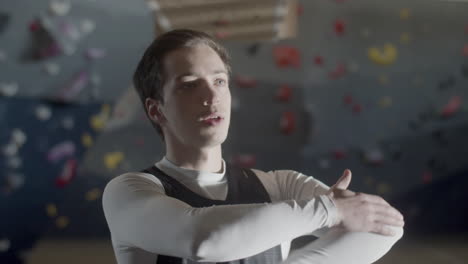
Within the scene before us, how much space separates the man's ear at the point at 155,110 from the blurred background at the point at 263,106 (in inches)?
78.9

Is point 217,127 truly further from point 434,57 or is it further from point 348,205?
point 434,57

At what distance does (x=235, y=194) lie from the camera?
0.98 metres

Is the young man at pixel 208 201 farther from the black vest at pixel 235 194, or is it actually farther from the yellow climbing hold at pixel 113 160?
the yellow climbing hold at pixel 113 160

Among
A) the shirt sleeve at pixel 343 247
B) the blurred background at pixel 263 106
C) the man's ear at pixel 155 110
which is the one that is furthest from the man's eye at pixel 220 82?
the blurred background at pixel 263 106

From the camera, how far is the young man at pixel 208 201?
2.51ft

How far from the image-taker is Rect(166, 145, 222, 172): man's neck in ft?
3.21

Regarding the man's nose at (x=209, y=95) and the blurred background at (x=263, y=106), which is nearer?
the man's nose at (x=209, y=95)

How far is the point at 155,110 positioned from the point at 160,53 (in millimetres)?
121

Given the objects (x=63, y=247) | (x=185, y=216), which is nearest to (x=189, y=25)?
(x=63, y=247)

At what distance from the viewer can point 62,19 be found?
3062 mm

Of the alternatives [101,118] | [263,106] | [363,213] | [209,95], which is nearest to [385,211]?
[363,213]

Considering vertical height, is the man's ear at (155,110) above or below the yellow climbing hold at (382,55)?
above

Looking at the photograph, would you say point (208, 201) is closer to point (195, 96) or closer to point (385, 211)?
point (195, 96)

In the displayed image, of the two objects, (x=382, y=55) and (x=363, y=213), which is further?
(x=382, y=55)
